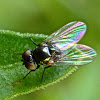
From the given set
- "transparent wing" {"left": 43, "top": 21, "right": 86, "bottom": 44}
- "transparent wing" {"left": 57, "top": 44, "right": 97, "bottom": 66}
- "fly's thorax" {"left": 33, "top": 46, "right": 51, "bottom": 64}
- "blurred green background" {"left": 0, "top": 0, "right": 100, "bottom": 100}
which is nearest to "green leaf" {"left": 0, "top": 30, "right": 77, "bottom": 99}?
"fly's thorax" {"left": 33, "top": 46, "right": 51, "bottom": 64}

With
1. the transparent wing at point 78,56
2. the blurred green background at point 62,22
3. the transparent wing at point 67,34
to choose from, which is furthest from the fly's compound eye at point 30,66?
the blurred green background at point 62,22

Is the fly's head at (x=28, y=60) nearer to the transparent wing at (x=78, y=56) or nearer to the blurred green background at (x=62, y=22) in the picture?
the transparent wing at (x=78, y=56)

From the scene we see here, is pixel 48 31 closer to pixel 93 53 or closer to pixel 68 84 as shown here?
pixel 68 84

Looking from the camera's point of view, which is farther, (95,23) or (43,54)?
(95,23)

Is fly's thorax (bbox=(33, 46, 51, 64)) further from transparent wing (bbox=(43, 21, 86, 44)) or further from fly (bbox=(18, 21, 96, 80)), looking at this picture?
transparent wing (bbox=(43, 21, 86, 44))

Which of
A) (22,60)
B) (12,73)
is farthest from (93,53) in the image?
(12,73)
